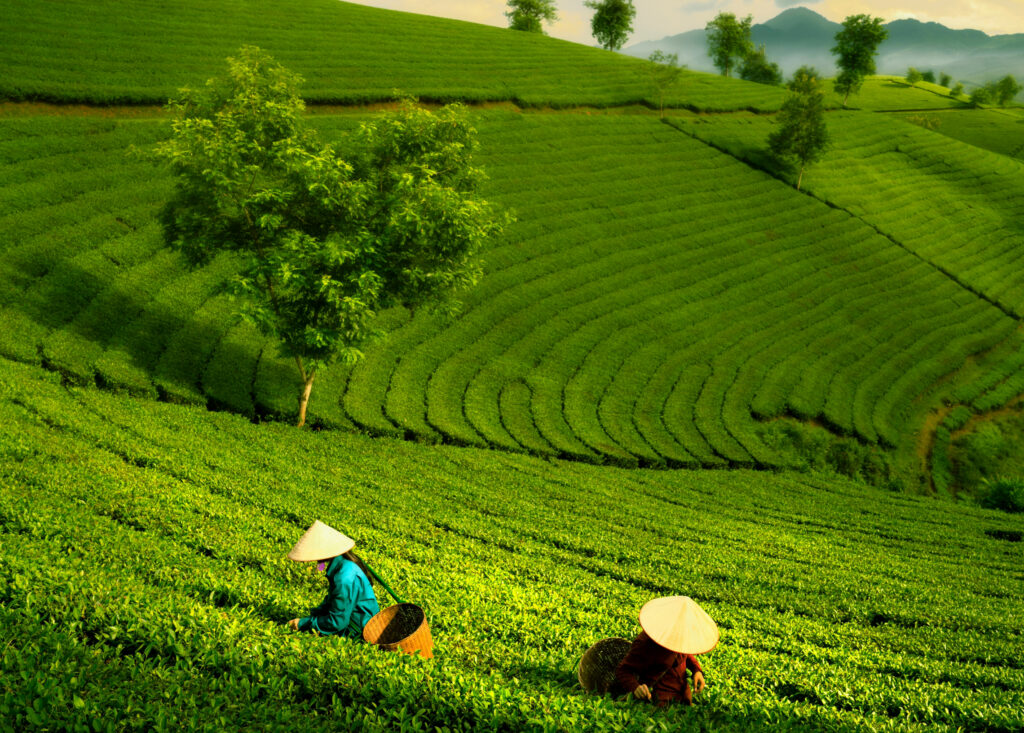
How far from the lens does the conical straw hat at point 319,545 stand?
662cm

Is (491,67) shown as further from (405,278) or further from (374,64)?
(405,278)

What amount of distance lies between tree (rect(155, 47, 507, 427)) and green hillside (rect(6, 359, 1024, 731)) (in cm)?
399

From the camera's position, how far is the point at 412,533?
12.6 metres

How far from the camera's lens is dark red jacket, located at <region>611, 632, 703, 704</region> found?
627 centimetres

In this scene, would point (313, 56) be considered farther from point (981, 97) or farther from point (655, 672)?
point (981, 97)

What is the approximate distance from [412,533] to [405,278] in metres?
9.29

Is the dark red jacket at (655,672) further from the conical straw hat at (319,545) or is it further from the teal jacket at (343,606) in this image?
the conical straw hat at (319,545)

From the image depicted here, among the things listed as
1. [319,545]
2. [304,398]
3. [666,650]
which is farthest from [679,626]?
[304,398]

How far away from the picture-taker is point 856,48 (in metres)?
81.4

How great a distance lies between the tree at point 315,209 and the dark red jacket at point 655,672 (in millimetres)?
13448

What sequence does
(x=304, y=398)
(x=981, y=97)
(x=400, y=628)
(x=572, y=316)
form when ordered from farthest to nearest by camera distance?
(x=981, y=97) < (x=572, y=316) < (x=304, y=398) < (x=400, y=628)

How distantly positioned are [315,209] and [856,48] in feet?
291

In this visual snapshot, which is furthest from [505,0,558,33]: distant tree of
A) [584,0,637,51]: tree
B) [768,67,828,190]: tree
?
[768,67,828,190]: tree

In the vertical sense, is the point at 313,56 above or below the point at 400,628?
above
